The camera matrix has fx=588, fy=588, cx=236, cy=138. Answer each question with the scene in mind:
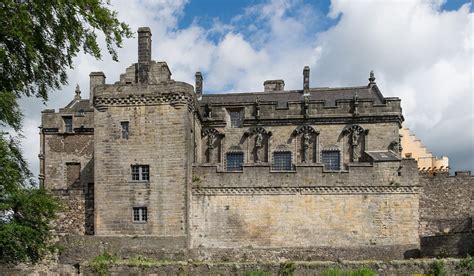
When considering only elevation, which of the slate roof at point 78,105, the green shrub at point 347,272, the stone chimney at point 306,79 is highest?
the stone chimney at point 306,79

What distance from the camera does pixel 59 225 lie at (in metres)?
32.3

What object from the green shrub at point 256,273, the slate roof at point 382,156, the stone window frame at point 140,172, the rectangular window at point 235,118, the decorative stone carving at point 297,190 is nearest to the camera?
the green shrub at point 256,273

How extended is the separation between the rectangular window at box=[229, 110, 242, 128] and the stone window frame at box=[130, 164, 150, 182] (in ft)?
28.0

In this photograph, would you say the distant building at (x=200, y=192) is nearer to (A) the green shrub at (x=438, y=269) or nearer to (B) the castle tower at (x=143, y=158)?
(B) the castle tower at (x=143, y=158)

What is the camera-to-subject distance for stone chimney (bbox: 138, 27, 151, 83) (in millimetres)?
33125

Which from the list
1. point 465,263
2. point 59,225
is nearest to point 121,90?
point 59,225

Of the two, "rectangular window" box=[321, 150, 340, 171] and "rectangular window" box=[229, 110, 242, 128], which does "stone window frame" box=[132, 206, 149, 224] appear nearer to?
"rectangular window" box=[229, 110, 242, 128]

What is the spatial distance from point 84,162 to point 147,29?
1187 cm

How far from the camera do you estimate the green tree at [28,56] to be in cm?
1430

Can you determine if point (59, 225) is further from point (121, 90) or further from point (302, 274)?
point (302, 274)

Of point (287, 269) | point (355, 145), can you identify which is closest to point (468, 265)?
point (287, 269)

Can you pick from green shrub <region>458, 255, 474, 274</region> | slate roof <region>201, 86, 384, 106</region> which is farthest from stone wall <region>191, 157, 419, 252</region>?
green shrub <region>458, 255, 474, 274</region>

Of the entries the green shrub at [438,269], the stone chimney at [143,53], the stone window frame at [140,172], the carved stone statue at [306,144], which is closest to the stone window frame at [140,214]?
the stone window frame at [140,172]

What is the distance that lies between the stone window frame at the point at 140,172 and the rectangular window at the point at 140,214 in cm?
153
